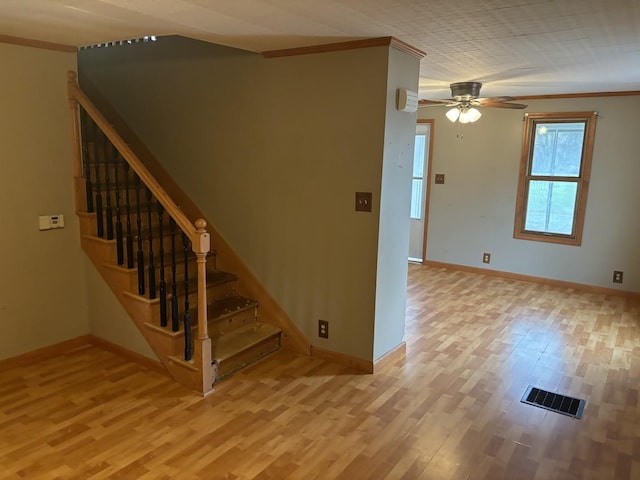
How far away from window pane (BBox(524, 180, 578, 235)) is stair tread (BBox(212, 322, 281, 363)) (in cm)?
367

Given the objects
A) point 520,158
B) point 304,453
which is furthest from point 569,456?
point 520,158

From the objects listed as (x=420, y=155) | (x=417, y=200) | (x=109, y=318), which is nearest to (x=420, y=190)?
(x=417, y=200)

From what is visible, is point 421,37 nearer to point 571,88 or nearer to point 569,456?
point 569,456

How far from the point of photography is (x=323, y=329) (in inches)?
136

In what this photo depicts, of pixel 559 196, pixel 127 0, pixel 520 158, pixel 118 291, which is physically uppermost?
pixel 127 0

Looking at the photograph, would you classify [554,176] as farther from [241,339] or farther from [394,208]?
[241,339]

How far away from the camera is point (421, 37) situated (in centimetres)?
276

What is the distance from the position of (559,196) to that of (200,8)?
4683 mm

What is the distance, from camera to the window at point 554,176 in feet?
17.4

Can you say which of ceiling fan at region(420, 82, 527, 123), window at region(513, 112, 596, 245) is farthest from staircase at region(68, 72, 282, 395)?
window at region(513, 112, 596, 245)

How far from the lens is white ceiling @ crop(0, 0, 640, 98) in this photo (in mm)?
2193

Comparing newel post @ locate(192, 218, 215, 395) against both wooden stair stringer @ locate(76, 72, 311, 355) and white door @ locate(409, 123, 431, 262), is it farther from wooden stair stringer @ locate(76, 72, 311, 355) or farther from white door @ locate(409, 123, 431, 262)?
white door @ locate(409, 123, 431, 262)

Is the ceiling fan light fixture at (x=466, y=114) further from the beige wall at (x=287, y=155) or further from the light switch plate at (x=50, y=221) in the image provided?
the light switch plate at (x=50, y=221)

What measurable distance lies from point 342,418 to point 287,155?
5.86ft
